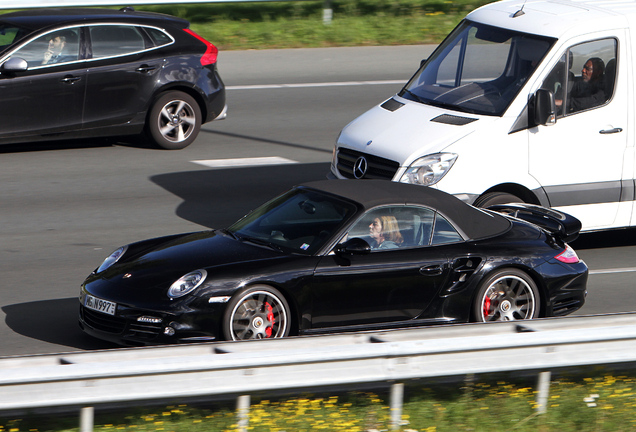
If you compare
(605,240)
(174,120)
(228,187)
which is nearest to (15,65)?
(174,120)

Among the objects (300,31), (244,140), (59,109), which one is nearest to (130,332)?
(59,109)

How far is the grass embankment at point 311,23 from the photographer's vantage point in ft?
66.2

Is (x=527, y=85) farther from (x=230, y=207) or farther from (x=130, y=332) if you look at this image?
(x=130, y=332)

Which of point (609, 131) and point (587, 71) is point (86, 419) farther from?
point (587, 71)

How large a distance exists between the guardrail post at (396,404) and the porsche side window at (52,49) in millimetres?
9221

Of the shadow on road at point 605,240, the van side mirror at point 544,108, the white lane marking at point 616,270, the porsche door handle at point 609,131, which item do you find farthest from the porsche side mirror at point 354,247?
the shadow on road at point 605,240

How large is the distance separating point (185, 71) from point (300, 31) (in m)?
6.91

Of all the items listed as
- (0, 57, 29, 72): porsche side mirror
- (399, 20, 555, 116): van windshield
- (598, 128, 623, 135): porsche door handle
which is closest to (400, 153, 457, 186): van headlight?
(399, 20, 555, 116): van windshield

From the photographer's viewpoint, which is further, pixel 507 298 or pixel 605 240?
pixel 605 240

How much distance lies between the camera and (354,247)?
291 inches

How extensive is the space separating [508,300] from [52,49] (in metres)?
7.94

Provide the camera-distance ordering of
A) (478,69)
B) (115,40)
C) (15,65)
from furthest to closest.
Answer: (115,40)
(15,65)
(478,69)

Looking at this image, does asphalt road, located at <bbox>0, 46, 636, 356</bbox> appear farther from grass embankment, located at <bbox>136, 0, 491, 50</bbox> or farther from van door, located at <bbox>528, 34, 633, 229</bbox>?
grass embankment, located at <bbox>136, 0, 491, 50</bbox>

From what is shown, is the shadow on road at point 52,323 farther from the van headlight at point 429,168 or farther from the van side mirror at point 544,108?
the van side mirror at point 544,108
